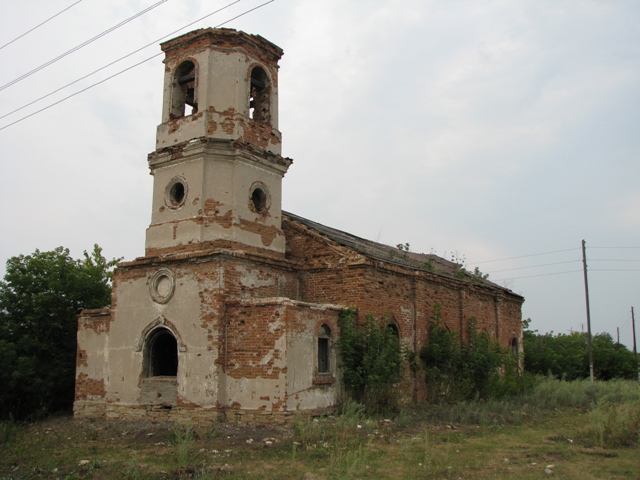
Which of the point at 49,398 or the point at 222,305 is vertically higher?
the point at 222,305

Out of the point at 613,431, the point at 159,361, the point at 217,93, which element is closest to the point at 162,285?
the point at 159,361

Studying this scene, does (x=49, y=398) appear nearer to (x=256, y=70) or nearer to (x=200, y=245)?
(x=200, y=245)

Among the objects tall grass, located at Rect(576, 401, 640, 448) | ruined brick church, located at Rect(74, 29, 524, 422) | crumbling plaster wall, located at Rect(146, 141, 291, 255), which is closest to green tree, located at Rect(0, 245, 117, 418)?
ruined brick church, located at Rect(74, 29, 524, 422)

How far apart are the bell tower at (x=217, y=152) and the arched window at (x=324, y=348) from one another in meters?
2.85

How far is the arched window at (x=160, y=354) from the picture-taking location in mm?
15125

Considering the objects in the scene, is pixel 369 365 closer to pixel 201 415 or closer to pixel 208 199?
pixel 201 415

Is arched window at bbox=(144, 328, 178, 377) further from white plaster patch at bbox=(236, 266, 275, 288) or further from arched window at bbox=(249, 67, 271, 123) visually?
arched window at bbox=(249, 67, 271, 123)

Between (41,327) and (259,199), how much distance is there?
875 cm

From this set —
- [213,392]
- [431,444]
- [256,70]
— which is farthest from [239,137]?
[431,444]

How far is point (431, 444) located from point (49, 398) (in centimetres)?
1304

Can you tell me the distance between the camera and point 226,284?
14117 mm

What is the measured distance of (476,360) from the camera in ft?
59.1

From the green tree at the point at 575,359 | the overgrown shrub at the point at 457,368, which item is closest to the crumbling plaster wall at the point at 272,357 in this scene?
the overgrown shrub at the point at 457,368

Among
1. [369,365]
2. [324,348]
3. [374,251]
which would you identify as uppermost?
[374,251]
